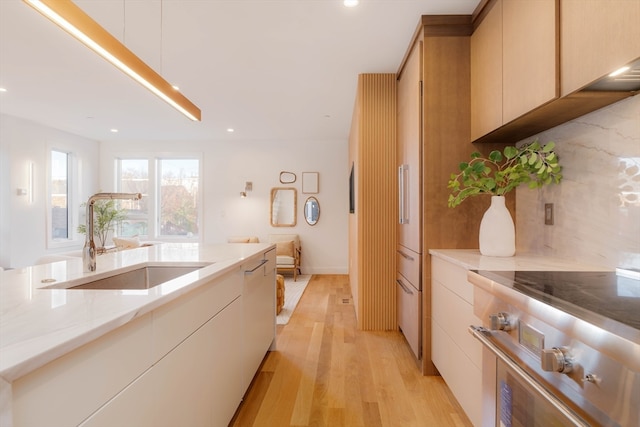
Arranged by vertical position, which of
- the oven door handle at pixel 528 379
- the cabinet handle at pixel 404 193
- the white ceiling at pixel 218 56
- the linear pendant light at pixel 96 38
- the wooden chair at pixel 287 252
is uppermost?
the white ceiling at pixel 218 56

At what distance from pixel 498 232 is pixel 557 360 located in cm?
121

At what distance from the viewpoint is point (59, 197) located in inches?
234

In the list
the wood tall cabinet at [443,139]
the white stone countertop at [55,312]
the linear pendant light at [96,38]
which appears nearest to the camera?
the white stone countertop at [55,312]

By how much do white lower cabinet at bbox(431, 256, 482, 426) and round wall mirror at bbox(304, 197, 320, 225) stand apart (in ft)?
14.1

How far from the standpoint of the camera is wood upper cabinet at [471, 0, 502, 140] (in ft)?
6.00

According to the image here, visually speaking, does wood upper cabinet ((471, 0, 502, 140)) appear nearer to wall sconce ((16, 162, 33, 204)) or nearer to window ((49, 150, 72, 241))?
wall sconce ((16, 162, 33, 204))

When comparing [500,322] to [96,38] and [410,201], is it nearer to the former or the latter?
[410,201]

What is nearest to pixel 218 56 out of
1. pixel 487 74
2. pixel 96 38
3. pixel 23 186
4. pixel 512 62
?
pixel 96 38

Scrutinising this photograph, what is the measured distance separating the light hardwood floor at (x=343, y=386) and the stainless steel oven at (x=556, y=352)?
0.78 m

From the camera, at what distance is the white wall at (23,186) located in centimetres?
483

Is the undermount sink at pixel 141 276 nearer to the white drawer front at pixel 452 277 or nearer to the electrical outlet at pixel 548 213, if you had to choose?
the white drawer front at pixel 452 277

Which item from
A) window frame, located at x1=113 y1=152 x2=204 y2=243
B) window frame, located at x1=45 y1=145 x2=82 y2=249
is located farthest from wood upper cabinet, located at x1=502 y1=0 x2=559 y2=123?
window frame, located at x1=45 y1=145 x2=82 y2=249

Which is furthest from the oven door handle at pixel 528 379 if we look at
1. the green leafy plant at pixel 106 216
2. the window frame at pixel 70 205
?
the window frame at pixel 70 205

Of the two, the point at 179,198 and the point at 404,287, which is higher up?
the point at 179,198
